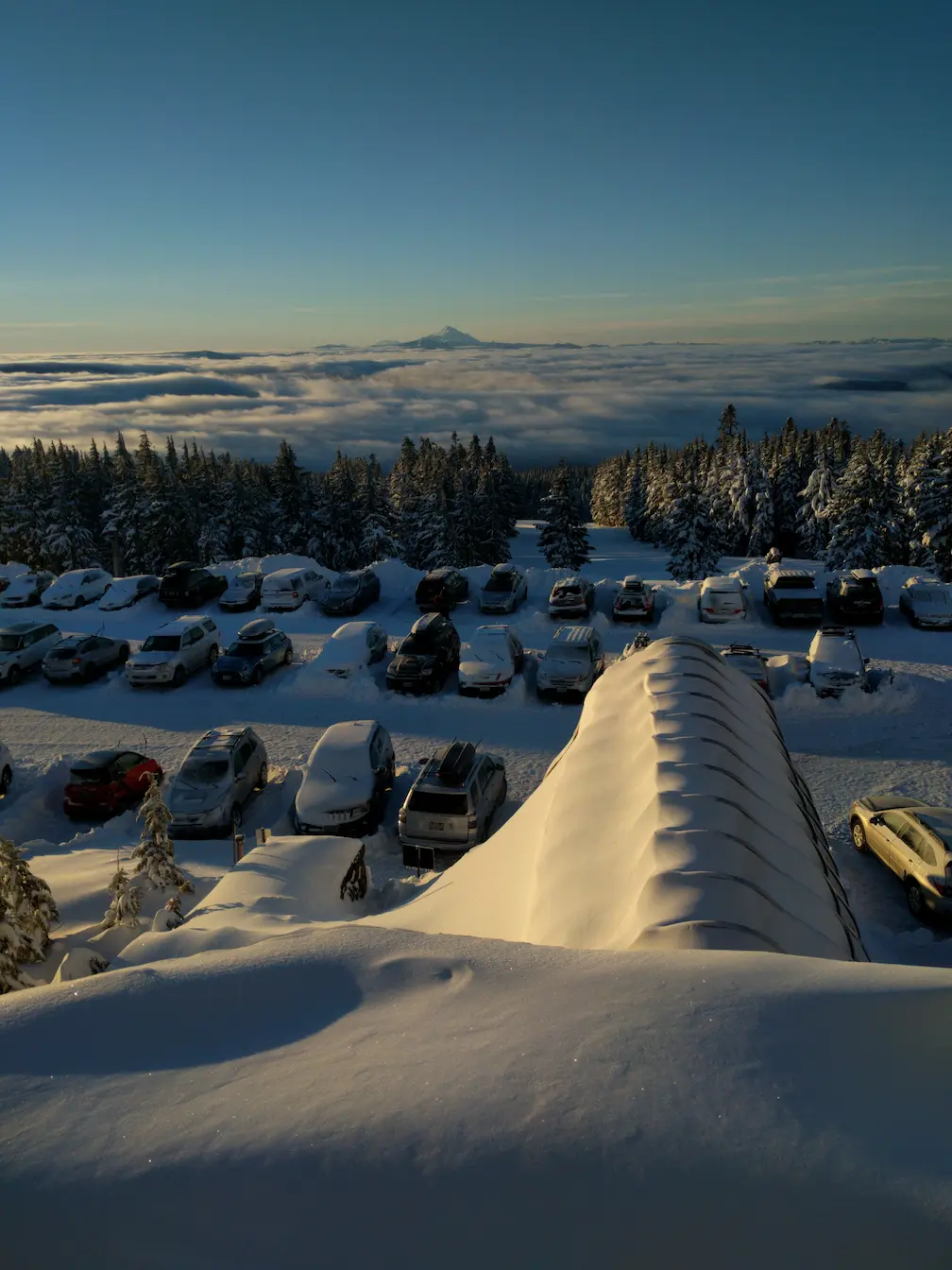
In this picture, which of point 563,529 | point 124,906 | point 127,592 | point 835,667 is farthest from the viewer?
point 563,529

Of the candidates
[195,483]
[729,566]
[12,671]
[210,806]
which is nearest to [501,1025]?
[210,806]

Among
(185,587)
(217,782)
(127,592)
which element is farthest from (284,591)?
(217,782)

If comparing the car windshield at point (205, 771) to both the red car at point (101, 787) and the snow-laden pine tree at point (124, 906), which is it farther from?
the snow-laden pine tree at point (124, 906)

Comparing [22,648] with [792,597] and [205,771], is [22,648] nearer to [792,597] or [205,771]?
[205,771]

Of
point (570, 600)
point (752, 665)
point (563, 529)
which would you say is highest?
point (570, 600)

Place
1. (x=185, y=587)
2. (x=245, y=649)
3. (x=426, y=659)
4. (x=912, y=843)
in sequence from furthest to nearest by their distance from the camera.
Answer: (x=185, y=587) < (x=245, y=649) < (x=426, y=659) < (x=912, y=843)

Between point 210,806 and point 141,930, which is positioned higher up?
point 141,930

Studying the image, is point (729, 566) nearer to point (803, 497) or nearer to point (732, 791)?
point (803, 497)

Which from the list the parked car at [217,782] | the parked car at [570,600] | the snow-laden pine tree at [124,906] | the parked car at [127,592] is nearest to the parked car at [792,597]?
the parked car at [570,600]
